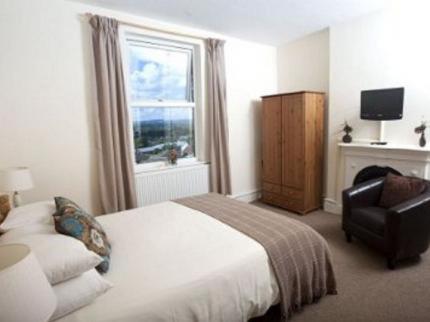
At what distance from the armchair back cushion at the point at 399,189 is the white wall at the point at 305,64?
1.69 m

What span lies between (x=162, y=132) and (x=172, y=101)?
0.46 metres

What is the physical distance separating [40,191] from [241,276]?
2309mm

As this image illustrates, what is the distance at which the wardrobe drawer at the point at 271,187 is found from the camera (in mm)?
4247

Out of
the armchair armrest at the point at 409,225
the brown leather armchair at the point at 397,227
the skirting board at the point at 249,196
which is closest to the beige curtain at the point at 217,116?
the skirting board at the point at 249,196

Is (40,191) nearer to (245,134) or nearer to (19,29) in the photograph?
(19,29)

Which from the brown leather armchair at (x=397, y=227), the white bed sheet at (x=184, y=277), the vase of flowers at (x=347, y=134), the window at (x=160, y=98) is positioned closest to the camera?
the white bed sheet at (x=184, y=277)

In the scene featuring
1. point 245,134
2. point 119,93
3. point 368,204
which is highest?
point 119,93

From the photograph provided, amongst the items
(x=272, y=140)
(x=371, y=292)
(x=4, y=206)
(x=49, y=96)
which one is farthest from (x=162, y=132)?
(x=371, y=292)

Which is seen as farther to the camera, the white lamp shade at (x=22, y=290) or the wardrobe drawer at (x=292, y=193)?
the wardrobe drawer at (x=292, y=193)

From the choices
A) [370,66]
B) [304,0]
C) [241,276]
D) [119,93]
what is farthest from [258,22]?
[241,276]

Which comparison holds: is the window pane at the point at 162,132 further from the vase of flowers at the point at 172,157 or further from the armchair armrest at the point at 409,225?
the armchair armrest at the point at 409,225

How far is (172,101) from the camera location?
3.79m

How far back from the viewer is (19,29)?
2.55 meters

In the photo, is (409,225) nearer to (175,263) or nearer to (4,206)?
(175,263)
